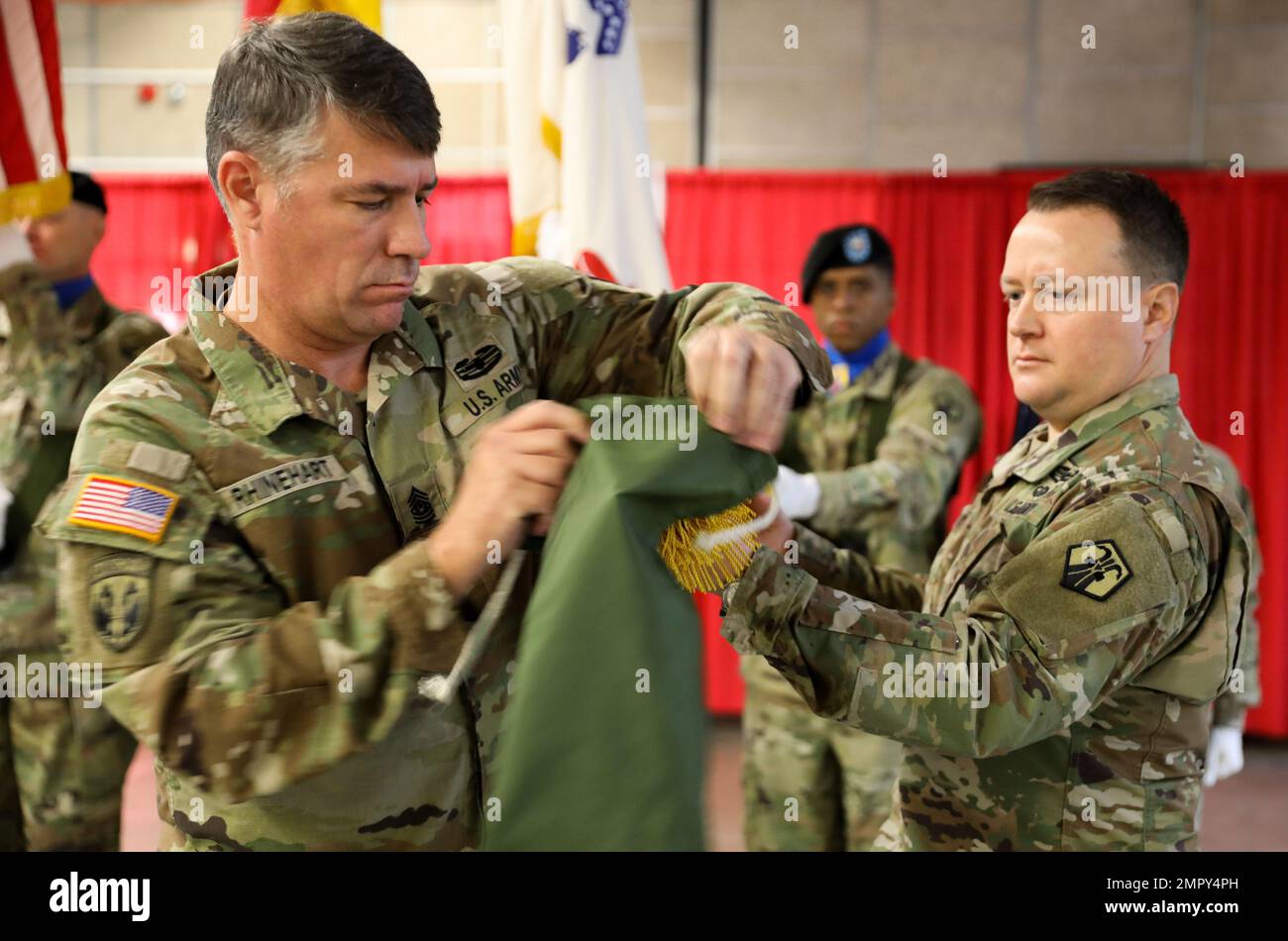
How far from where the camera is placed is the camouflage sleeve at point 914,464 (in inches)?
124

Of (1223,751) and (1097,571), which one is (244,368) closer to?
(1097,571)

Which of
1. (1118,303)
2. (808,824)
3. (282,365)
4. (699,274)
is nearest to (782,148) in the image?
(699,274)

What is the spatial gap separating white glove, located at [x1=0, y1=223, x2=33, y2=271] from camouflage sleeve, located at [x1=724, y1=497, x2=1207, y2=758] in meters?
2.42

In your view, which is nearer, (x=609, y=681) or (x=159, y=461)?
(x=609, y=681)

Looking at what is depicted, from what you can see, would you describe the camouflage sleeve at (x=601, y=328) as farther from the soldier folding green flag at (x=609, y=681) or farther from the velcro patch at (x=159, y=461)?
the velcro patch at (x=159, y=461)

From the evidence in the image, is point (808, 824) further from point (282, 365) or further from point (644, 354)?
point (282, 365)

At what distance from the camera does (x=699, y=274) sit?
5.93 meters

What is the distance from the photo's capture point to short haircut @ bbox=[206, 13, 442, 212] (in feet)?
4.25

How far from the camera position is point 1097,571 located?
1445mm

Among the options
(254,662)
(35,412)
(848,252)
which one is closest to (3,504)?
(35,412)

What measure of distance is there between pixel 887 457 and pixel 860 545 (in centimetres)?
26

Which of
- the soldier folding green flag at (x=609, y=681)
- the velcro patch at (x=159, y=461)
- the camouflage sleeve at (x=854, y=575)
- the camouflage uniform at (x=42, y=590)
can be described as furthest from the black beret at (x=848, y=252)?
the velcro patch at (x=159, y=461)

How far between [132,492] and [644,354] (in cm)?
68

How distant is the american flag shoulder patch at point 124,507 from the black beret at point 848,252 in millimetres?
2739
